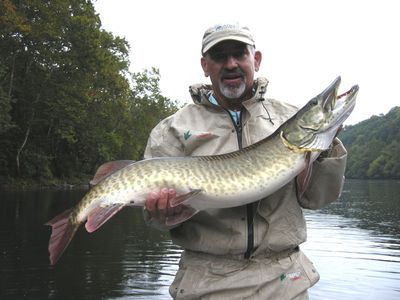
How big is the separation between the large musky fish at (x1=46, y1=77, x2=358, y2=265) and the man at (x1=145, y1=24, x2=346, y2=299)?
106 millimetres

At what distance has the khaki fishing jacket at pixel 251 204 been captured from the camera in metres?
3.01

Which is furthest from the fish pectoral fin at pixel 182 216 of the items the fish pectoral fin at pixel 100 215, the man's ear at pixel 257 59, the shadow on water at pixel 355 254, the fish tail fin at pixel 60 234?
the shadow on water at pixel 355 254

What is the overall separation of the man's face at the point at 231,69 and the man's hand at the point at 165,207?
80cm

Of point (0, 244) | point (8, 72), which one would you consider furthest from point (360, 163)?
point (0, 244)

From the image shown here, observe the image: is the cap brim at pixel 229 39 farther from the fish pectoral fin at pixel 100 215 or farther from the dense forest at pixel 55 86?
the dense forest at pixel 55 86

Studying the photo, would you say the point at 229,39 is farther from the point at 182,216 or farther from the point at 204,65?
the point at 182,216

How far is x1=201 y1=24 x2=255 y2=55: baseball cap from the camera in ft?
10.6

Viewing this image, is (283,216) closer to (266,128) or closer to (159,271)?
(266,128)

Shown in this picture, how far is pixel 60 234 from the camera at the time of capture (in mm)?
3104

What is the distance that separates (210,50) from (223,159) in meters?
0.79

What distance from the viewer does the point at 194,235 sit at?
3.12 meters

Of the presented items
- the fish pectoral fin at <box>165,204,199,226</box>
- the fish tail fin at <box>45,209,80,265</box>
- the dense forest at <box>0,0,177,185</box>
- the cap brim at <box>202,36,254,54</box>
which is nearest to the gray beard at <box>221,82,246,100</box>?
the cap brim at <box>202,36,254,54</box>

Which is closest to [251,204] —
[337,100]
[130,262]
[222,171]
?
[222,171]

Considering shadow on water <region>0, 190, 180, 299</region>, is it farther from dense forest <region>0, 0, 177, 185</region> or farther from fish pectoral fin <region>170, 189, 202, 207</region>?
dense forest <region>0, 0, 177, 185</region>
